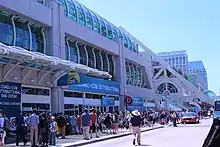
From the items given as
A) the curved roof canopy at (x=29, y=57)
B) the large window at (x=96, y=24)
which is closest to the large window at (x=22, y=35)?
the curved roof canopy at (x=29, y=57)

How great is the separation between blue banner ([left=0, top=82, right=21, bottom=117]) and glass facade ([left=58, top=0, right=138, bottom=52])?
11.5 metres

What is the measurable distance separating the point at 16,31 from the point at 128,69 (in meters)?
29.9

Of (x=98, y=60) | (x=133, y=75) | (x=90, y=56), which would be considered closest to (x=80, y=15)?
(x=90, y=56)

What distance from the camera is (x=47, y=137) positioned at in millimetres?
18359

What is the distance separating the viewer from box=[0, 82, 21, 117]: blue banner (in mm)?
22281

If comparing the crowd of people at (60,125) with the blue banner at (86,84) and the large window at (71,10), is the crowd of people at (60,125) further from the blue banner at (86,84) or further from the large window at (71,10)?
the large window at (71,10)

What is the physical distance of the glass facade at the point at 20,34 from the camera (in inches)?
972

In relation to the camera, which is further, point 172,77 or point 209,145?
point 172,77

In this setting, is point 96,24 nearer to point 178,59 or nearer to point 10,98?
point 10,98

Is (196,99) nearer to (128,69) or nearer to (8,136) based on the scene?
(128,69)

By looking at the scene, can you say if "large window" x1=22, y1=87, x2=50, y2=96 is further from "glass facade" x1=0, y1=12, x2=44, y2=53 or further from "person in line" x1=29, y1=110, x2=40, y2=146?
"person in line" x1=29, y1=110, x2=40, y2=146

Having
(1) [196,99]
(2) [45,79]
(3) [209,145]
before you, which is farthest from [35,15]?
(1) [196,99]

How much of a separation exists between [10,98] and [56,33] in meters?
8.30

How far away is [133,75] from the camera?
186ft
